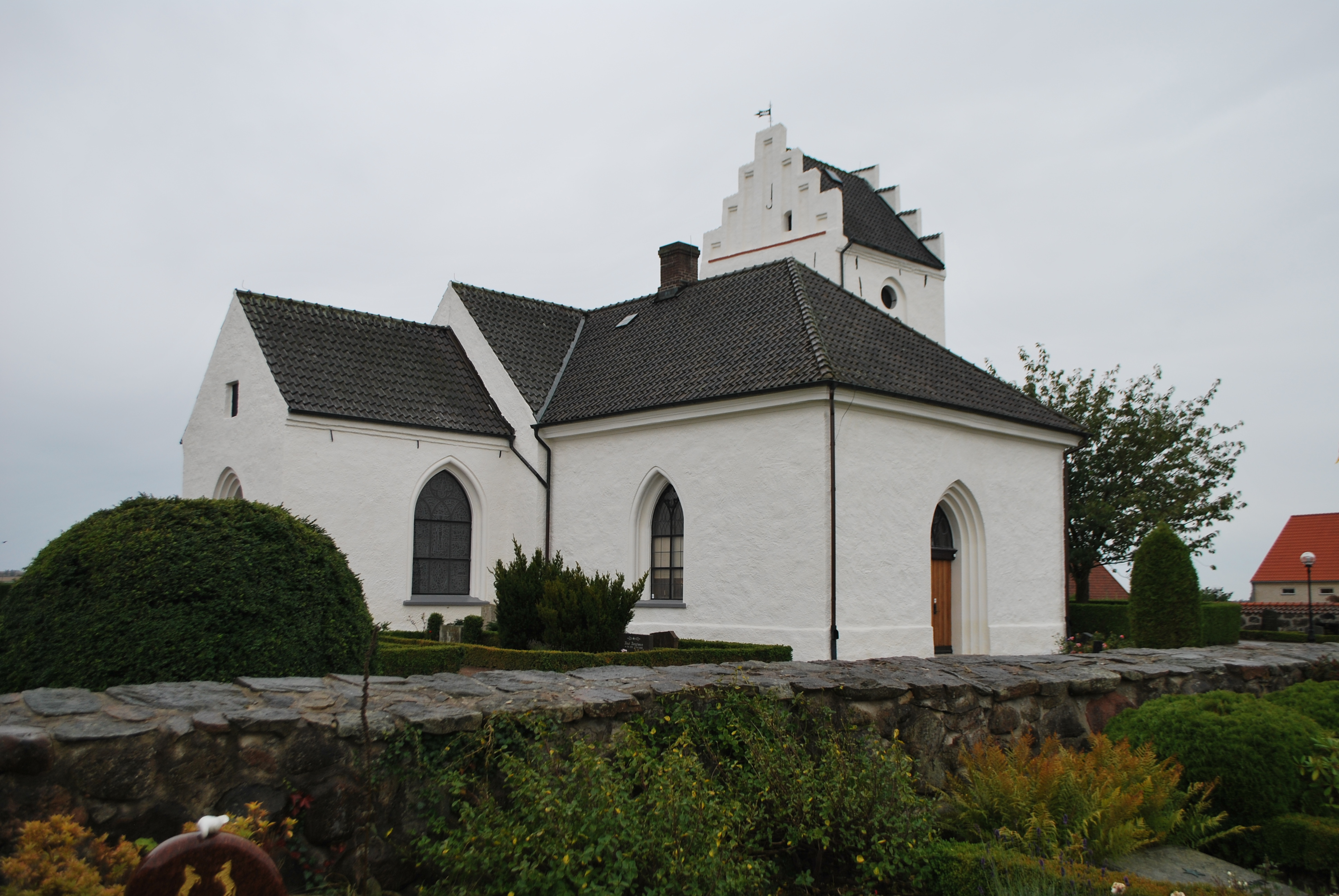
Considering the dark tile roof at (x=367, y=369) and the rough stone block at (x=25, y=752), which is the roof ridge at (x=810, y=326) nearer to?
the dark tile roof at (x=367, y=369)

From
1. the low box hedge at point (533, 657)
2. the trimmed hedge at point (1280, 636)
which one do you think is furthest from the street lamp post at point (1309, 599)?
the low box hedge at point (533, 657)

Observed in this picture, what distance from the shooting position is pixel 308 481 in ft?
54.0

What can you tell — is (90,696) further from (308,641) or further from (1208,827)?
(1208,827)

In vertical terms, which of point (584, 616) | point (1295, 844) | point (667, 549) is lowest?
point (1295, 844)

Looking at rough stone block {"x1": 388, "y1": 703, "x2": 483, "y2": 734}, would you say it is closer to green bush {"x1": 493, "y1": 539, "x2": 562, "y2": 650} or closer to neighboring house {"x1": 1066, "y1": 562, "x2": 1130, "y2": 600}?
green bush {"x1": 493, "y1": 539, "x2": 562, "y2": 650}

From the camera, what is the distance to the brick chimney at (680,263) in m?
22.2

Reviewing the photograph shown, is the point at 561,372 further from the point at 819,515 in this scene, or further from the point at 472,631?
the point at 819,515

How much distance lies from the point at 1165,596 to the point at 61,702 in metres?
15.3

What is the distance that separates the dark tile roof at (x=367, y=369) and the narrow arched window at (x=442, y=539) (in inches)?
47.1

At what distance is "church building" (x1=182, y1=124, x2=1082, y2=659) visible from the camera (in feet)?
49.1

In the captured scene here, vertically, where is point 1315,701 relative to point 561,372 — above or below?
below

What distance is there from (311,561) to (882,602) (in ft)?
31.4

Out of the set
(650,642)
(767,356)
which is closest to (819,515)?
(767,356)

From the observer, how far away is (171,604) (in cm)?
683
